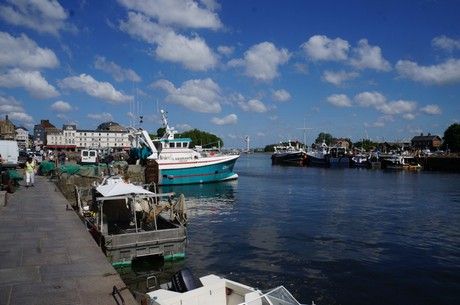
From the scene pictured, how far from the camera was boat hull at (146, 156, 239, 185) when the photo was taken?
45441mm

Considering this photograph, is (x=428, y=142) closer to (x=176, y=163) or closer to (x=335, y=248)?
(x=176, y=163)

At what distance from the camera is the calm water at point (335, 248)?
42.9ft

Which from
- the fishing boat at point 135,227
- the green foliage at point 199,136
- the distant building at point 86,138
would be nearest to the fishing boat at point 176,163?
the fishing boat at point 135,227

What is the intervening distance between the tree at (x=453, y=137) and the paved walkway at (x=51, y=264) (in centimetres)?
14645

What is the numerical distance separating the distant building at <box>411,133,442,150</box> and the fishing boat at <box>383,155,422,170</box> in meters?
68.8

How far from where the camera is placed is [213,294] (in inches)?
327

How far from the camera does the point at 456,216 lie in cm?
2648

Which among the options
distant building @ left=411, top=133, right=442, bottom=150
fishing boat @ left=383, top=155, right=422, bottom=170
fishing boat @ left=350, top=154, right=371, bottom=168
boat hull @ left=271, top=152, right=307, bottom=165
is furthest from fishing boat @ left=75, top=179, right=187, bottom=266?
distant building @ left=411, top=133, right=442, bottom=150

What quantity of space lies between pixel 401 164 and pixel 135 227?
9028 centimetres

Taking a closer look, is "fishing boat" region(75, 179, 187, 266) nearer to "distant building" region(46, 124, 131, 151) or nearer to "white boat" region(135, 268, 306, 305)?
"white boat" region(135, 268, 306, 305)

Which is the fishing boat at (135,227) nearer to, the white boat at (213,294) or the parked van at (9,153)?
the white boat at (213,294)

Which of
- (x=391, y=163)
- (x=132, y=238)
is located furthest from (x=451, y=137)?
(x=132, y=238)

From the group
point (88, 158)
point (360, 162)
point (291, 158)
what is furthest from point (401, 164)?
point (88, 158)

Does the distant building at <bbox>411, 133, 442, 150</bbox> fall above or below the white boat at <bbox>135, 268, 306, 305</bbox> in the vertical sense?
above
